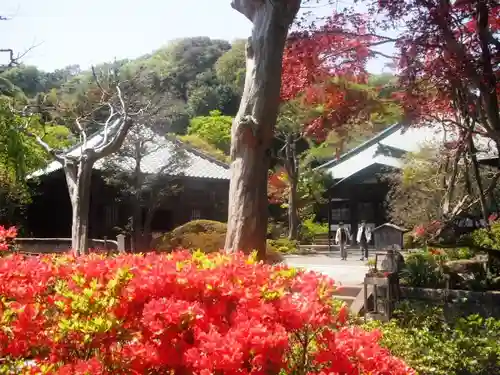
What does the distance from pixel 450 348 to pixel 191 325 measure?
3.78m

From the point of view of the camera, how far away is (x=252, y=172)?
5355 millimetres

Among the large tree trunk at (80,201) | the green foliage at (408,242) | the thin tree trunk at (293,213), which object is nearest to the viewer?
the large tree trunk at (80,201)

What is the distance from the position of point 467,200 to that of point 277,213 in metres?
21.4

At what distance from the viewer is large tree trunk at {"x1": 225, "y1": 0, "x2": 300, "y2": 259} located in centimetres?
536

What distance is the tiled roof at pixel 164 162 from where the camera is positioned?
67.5 feet

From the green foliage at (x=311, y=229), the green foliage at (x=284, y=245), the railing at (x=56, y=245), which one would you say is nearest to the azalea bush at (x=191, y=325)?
the railing at (x=56, y=245)

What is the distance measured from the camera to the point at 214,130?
3562 centimetres

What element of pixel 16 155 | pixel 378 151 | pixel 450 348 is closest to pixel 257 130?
pixel 450 348

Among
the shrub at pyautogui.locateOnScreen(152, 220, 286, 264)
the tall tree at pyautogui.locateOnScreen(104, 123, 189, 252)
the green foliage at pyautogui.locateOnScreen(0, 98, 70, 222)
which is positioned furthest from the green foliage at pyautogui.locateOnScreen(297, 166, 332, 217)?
the shrub at pyautogui.locateOnScreen(152, 220, 286, 264)

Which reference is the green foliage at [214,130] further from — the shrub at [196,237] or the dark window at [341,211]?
the shrub at [196,237]

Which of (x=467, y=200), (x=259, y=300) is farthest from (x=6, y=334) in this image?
(x=467, y=200)

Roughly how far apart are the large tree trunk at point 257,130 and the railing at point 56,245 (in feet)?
33.2

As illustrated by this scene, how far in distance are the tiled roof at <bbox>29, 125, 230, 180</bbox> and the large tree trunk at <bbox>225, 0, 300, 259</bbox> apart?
1465 centimetres

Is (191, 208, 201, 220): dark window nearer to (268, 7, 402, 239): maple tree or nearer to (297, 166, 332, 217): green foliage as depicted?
(297, 166, 332, 217): green foliage
